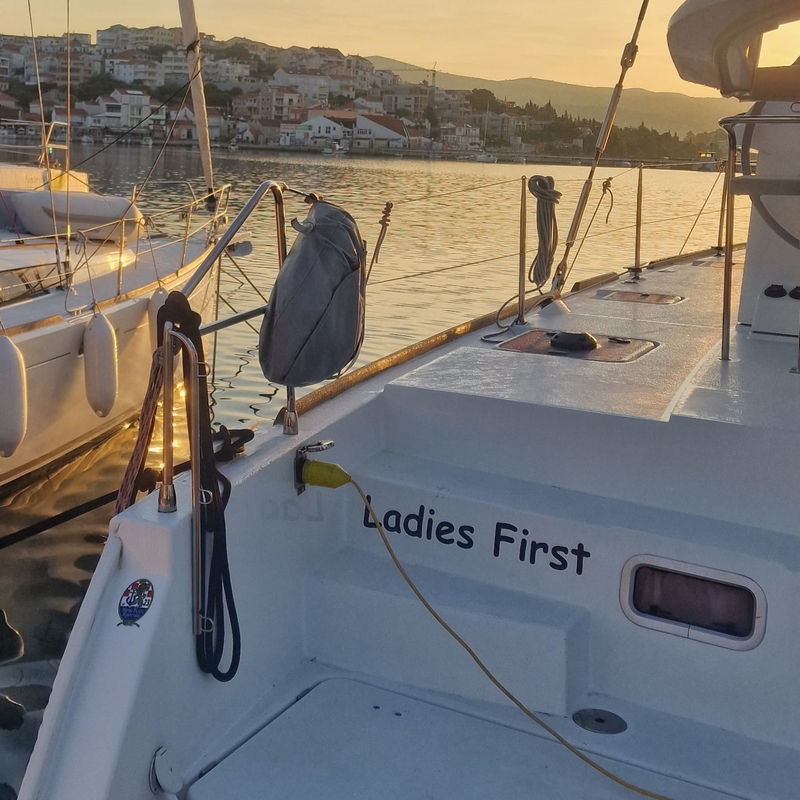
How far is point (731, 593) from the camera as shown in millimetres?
2461

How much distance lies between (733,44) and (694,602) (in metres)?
1.61

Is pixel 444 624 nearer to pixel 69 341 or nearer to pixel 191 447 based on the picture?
pixel 191 447

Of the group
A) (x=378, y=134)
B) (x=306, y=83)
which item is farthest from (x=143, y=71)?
(x=306, y=83)

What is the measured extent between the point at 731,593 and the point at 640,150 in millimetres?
15530

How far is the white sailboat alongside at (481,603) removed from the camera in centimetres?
218

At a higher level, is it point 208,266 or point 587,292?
point 208,266

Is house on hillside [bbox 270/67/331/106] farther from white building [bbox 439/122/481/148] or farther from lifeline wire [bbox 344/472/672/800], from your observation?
lifeline wire [bbox 344/472/672/800]

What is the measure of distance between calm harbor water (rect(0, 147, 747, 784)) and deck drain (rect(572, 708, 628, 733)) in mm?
1292

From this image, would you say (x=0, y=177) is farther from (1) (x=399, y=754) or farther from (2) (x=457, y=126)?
(2) (x=457, y=126)

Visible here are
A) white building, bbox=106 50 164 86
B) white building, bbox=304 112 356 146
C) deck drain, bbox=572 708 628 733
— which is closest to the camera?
deck drain, bbox=572 708 628 733

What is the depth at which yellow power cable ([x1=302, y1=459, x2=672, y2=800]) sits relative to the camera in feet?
7.22

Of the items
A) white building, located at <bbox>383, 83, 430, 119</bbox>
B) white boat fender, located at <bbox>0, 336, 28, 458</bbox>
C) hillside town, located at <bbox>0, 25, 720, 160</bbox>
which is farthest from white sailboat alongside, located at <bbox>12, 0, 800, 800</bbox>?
white building, located at <bbox>383, 83, 430, 119</bbox>

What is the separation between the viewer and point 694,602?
8.21 feet

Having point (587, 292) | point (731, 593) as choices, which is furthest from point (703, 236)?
point (731, 593)
